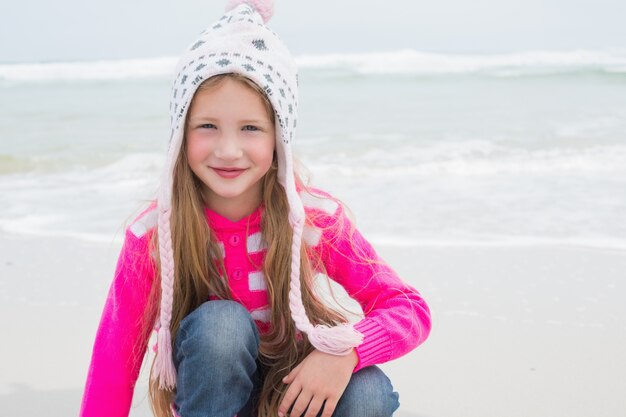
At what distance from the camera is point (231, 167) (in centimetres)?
174

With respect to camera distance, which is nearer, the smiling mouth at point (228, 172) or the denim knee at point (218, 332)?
the denim knee at point (218, 332)

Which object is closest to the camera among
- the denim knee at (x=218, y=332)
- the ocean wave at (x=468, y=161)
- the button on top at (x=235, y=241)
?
the denim knee at (x=218, y=332)

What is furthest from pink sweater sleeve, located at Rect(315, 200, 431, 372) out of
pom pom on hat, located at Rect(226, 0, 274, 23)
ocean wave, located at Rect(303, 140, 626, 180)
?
ocean wave, located at Rect(303, 140, 626, 180)

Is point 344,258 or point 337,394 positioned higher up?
point 344,258

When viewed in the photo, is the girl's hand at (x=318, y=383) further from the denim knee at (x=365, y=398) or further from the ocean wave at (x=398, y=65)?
the ocean wave at (x=398, y=65)

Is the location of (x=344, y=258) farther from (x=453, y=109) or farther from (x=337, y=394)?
(x=453, y=109)

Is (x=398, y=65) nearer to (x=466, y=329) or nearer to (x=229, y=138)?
(x=466, y=329)

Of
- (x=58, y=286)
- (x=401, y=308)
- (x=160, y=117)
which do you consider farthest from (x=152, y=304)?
(x=160, y=117)

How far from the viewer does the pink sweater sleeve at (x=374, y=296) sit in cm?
172

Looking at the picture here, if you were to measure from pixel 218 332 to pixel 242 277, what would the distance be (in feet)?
0.76

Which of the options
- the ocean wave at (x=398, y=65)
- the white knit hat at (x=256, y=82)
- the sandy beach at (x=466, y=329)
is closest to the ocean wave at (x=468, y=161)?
the sandy beach at (x=466, y=329)

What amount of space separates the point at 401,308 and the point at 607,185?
10.2ft

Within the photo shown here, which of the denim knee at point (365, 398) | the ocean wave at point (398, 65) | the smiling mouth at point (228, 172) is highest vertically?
the ocean wave at point (398, 65)

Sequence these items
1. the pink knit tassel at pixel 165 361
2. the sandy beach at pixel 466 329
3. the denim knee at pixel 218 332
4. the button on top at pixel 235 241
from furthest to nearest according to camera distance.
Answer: the sandy beach at pixel 466 329
the button on top at pixel 235 241
the pink knit tassel at pixel 165 361
the denim knee at pixel 218 332
